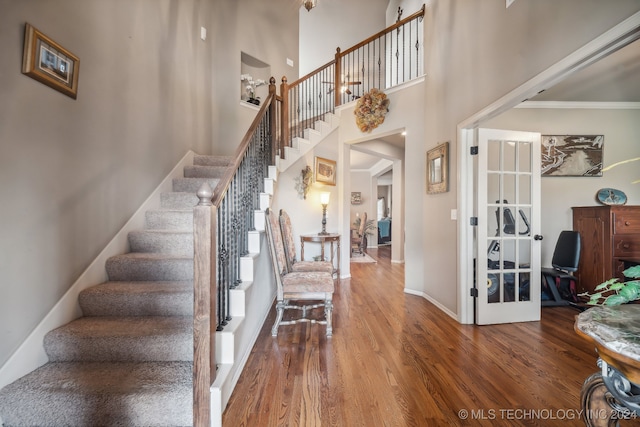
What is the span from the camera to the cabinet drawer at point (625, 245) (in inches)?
122

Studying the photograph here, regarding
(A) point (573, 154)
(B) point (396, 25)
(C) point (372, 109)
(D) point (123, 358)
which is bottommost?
(D) point (123, 358)

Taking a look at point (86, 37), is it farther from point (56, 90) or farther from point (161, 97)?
point (161, 97)

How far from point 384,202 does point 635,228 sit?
29.1 feet

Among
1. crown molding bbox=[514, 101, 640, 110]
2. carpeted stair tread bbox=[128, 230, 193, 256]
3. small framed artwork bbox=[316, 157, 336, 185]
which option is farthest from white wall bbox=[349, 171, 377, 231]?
carpeted stair tread bbox=[128, 230, 193, 256]

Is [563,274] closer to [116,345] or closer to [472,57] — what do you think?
[472,57]

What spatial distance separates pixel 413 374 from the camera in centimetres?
183

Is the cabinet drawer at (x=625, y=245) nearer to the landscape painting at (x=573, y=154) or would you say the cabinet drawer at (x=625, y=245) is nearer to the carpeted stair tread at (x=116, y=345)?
the landscape painting at (x=573, y=154)

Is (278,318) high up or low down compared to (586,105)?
down

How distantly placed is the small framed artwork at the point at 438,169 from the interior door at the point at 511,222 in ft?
→ 1.32

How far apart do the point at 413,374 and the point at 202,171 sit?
306 centimetres

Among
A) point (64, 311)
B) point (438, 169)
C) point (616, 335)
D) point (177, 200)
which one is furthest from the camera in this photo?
point (438, 169)

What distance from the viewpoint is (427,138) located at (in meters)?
3.57

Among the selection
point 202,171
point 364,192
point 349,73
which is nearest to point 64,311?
point 202,171

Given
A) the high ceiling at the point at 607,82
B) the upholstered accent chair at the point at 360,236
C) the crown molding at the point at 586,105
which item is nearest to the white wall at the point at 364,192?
the upholstered accent chair at the point at 360,236
